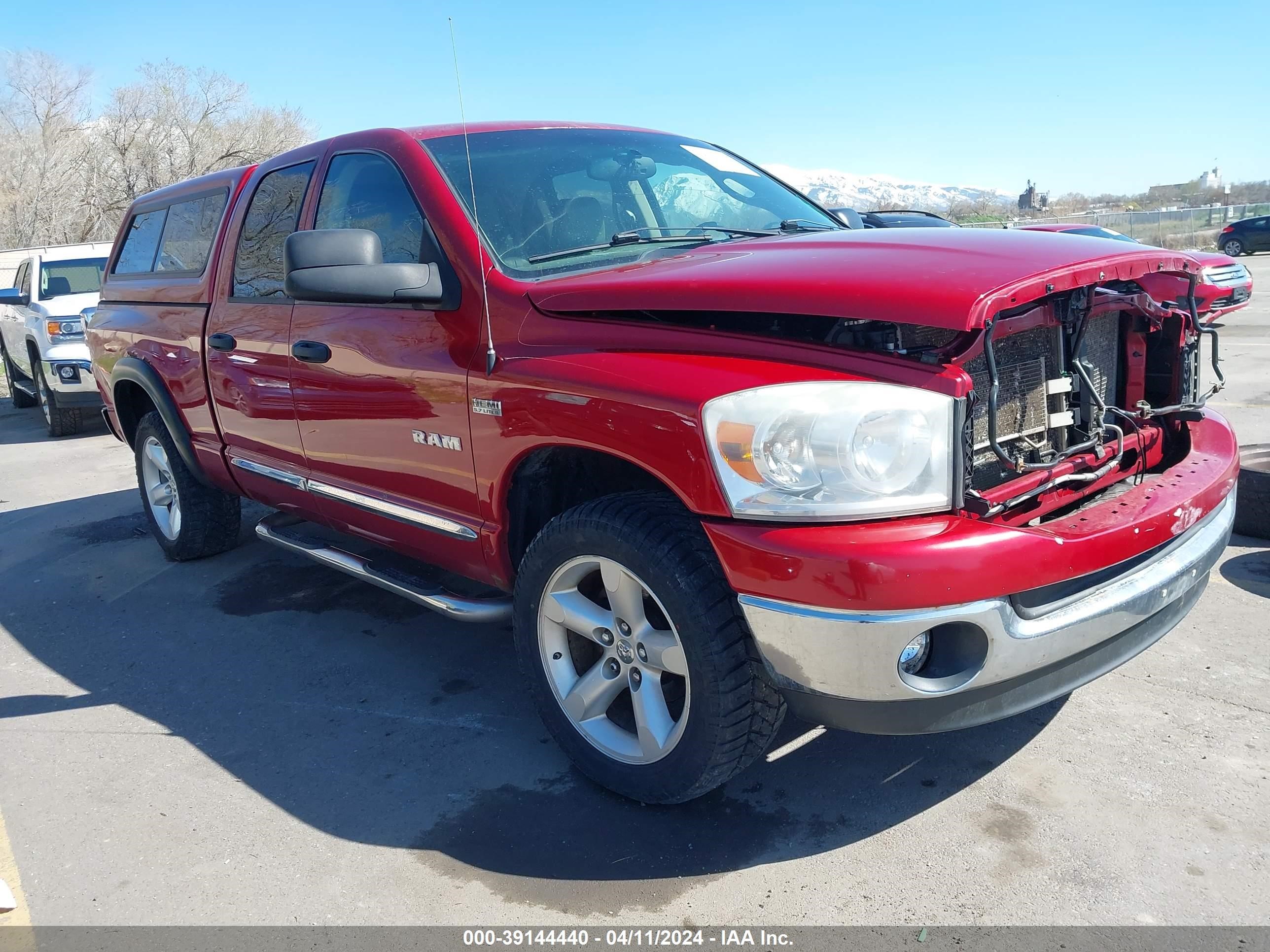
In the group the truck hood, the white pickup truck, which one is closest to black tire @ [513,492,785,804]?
the truck hood

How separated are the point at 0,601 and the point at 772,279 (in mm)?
4517

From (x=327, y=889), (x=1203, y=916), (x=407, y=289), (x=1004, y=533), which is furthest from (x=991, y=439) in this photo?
(x=327, y=889)

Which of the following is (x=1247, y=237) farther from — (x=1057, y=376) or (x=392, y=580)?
(x=392, y=580)

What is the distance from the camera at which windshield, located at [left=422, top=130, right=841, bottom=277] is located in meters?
3.22

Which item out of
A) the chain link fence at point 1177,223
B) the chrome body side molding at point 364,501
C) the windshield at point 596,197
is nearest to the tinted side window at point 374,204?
the windshield at point 596,197

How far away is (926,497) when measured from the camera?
2209mm

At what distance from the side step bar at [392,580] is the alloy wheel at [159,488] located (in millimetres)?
1166

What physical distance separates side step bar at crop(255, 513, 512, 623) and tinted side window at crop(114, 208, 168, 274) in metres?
1.84

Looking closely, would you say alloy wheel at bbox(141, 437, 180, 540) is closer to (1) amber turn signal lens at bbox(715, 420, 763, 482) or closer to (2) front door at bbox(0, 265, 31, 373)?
(1) amber turn signal lens at bbox(715, 420, 763, 482)

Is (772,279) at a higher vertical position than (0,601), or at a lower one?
higher

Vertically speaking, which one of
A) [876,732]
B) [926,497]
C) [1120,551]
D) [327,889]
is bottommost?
[327,889]

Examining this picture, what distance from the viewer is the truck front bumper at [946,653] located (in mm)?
2160

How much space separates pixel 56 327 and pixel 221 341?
677 centimetres

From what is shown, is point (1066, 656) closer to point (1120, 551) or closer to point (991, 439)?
point (1120, 551)
